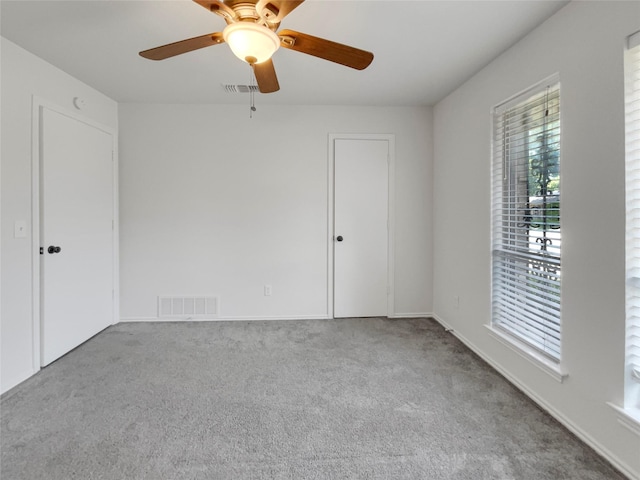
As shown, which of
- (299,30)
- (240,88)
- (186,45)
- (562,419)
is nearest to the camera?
(186,45)

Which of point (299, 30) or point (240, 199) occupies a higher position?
point (299, 30)

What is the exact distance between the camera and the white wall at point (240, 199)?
3.34 meters

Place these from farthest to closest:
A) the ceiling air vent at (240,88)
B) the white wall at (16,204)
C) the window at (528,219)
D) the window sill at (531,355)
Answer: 1. the ceiling air vent at (240,88)
2. the white wall at (16,204)
3. the window at (528,219)
4. the window sill at (531,355)

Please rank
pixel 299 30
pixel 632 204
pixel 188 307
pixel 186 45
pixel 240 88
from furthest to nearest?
pixel 188 307 < pixel 240 88 < pixel 299 30 < pixel 186 45 < pixel 632 204

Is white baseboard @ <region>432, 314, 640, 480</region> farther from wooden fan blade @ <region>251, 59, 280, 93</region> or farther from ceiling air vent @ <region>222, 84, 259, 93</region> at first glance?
ceiling air vent @ <region>222, 84, 259, 93</region>

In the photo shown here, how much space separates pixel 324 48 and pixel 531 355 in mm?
2281

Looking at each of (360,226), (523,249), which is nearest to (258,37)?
(523,249)

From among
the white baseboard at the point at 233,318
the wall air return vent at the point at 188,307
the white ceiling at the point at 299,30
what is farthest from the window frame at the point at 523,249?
the wall air return vent at the point at 188,307

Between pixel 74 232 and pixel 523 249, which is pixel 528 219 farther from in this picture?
pixel 74 232

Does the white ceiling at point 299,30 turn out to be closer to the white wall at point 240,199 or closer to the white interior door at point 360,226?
the white wall at point 240,199

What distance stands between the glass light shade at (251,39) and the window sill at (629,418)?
2396 mm

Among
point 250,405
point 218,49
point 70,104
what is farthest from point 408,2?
point 70,104

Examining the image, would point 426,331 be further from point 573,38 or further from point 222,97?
point 222,97

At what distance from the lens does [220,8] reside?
1.30 meters
